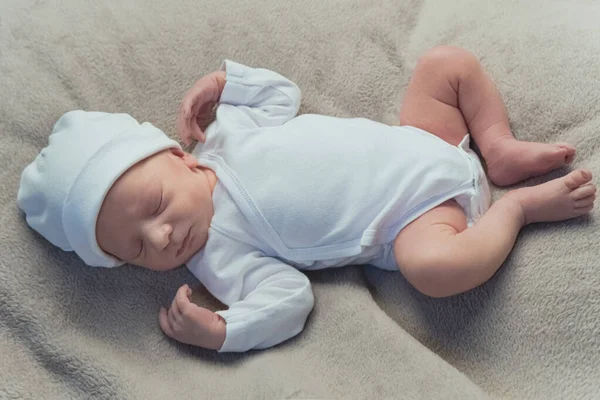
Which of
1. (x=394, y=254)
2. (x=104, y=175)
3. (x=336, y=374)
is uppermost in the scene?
(x=104, y=175)

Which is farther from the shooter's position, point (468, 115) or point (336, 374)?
point (468, 115)

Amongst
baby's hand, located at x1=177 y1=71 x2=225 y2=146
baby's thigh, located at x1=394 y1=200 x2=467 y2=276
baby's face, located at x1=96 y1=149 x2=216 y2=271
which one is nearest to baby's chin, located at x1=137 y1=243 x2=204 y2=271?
baby's face, located at x1=96 y1=149 x2=216 y2=271

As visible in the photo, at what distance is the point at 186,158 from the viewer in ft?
3.77

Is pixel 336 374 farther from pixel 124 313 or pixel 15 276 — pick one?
pixel 15 276

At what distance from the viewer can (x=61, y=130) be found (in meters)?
1.09

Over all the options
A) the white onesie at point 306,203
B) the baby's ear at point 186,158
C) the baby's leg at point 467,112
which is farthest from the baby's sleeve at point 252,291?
the baby's leg at point 467,112

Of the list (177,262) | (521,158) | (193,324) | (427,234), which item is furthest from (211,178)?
(521,158)

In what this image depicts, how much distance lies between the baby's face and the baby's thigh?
0.33 m

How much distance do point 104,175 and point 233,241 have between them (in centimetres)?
24

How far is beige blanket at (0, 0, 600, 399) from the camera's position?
99cm

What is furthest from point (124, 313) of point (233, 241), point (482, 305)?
point (482, 305)

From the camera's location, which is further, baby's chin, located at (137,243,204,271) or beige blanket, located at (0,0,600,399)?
baby's chin, located at (137,243,204,271)

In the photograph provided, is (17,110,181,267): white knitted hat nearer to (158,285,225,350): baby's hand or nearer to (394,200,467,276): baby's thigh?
(158,285,225,350): baby's hand

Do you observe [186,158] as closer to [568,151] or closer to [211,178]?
[211,178]
